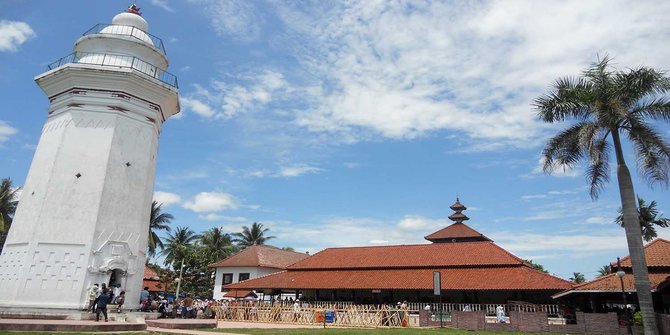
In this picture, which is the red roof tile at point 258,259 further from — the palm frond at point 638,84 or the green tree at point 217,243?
the palm frond at point 638,84

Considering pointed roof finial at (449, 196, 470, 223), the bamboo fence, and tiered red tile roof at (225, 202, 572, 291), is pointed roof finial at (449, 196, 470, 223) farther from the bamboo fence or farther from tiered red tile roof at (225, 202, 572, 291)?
the bamboo fence

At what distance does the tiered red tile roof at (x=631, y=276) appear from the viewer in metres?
20.7

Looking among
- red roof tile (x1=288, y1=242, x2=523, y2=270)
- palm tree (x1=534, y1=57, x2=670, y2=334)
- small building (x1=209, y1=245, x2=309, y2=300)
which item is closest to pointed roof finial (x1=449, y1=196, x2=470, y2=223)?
red roof tile (x1=288, y1=242, x2=523, y2=270)

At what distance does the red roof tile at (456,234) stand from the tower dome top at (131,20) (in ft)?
98.8

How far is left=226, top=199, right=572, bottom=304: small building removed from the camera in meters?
26.8

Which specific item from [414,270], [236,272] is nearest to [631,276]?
[414,270]

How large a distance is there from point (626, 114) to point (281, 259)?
37255 millimetres

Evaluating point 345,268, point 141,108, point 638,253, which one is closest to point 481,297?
point 345,268

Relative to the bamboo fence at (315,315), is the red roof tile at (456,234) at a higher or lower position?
higher

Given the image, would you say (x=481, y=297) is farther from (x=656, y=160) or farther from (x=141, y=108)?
(x=141, y=108)

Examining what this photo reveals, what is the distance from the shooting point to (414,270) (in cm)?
3103

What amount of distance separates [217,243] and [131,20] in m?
37.2

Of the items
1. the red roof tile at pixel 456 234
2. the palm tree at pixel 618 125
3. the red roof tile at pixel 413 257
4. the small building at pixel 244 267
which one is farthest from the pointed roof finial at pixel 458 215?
the palm tree at pixel 618 125

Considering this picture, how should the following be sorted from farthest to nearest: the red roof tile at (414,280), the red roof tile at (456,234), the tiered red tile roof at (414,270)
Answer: the red roof tile at (456,234) < the tiered red tile roof at (414,270) < the red roof tile at (414,280)
